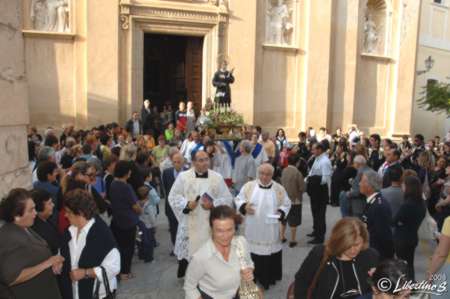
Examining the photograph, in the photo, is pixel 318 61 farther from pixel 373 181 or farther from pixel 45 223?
pixel 45 223

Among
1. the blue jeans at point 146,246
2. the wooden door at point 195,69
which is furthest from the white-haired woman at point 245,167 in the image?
the wooden door at point 195,69

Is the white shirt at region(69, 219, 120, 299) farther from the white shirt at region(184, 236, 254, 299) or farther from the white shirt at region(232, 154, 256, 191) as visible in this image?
the white shirt at region(232, 154, 256, 191)

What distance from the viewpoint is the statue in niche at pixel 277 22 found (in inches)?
722

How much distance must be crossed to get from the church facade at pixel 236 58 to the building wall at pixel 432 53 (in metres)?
3.77

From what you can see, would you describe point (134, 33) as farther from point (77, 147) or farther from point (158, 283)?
point (158, 283)

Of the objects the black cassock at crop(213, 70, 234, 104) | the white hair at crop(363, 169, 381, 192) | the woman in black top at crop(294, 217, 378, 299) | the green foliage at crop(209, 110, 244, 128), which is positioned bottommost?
the woman in black top at crop(294, 217, 378, 299)

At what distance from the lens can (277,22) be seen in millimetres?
18422

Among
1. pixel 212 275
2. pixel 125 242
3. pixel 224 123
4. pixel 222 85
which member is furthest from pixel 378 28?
pixel 212 275

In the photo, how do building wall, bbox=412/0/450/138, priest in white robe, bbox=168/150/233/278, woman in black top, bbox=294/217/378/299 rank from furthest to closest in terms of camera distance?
building wall, bbox=412/0/450/138 → priest in white robe, bbox=168/150/233/278 → woman in black top, bbox=294/217/378/299

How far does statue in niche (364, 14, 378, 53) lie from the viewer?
68.3 ft

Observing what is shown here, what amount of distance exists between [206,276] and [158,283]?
3.22 metres

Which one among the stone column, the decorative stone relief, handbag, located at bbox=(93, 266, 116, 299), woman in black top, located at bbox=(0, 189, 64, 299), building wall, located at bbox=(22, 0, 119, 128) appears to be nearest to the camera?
woman in black top, located at bbox=(0, 189, 64, 299)

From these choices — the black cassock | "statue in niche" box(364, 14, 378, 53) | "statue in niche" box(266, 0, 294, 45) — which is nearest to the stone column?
"statue in niche" box(266, 0, 294, 45)

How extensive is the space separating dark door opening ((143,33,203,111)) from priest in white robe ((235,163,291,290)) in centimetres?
1235
